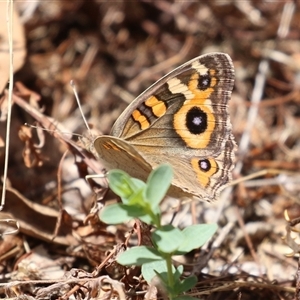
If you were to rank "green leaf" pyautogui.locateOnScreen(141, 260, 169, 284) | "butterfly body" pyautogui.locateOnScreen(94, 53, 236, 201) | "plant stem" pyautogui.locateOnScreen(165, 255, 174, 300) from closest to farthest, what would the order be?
1. "plant stem" pyautogui.locateOnScreen(165, 255, 174, 300)
2. "green leaf" pyautogui.locateOnScreen(141, 260, 169, 284)
3. "butterfly body" pyautogui.locateOnScreen(94, 53, 236, 201)

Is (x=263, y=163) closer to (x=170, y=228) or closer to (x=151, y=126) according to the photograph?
(x=151, y=126)

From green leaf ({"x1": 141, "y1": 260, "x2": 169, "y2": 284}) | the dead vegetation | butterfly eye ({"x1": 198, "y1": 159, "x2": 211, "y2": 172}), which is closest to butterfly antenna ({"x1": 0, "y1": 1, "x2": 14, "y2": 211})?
the dead vegetation

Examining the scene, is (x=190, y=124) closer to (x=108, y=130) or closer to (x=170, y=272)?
(x=170, y=272)

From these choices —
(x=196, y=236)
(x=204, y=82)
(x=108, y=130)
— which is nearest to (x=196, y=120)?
(x=204, y=82)

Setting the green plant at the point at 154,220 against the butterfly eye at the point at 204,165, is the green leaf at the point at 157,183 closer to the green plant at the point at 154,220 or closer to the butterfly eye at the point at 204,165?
the green plant at the point at 154,220

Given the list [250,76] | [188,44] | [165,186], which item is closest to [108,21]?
[188,44]

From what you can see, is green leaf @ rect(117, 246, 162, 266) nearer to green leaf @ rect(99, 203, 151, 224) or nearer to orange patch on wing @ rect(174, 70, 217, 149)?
green leaf @ rect(99, 203, 151, 224)

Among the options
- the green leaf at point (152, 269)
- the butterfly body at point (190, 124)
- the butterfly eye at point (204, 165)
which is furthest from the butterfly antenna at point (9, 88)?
the butterfly eye at point (204, 165)
